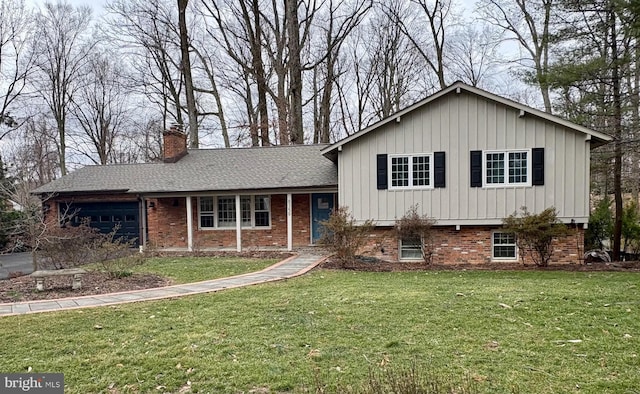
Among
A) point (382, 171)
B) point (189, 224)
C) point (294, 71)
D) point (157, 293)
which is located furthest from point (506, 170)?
point (294, 71)

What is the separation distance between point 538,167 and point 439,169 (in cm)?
256

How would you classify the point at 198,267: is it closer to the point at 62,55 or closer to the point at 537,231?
the point at 537,231

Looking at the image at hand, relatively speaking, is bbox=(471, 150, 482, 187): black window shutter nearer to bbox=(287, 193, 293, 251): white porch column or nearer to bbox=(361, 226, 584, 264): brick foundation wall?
bbox=(361, 226, 584, 264): brick foundation wall

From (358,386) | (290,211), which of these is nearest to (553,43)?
(290,211)

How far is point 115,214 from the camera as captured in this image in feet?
58.0

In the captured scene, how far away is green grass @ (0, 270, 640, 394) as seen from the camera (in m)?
3.50

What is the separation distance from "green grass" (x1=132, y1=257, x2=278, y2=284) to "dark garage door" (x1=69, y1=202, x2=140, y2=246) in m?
5.47

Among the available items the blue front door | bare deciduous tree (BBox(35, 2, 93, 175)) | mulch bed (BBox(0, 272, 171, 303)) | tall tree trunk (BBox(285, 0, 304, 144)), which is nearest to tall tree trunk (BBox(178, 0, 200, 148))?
tall tree trunk (BBox(285, 0, 304, 144))

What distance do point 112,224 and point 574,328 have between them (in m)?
17.8

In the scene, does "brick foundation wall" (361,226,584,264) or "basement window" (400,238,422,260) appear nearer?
"brick foundation wall" (361,226,584,264)

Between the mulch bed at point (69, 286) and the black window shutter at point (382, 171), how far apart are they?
20.6ft

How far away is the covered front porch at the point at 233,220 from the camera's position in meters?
14.7

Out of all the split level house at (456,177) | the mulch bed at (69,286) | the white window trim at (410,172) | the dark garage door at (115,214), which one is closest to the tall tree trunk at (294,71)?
the split level house at (456,177)

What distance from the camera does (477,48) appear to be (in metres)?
23.9
